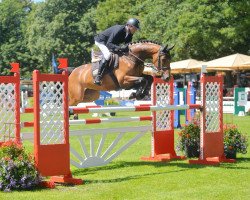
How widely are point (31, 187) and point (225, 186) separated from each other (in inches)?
97.0

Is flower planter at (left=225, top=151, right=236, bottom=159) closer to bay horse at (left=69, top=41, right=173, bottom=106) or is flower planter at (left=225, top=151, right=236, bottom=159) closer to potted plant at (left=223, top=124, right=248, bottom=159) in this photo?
potted plant at (left=223, top=124, right=248, bottom=159)

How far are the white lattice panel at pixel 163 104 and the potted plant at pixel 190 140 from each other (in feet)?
1.01

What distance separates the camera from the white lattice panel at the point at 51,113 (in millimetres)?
7742

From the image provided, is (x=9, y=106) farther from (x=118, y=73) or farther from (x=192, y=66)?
(x=192, y=66)

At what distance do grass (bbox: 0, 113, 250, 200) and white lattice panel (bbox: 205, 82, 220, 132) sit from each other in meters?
0.66

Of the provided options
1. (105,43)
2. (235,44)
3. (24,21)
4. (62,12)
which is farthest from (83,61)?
(105,43)

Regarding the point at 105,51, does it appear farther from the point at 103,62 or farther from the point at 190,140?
the point at 190,140

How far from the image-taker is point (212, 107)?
9.98 metres

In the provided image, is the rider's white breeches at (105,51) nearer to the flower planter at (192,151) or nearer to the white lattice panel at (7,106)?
the white lattice panel at (7,106)

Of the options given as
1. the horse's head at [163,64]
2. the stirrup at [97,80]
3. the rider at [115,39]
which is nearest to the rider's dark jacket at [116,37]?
the rider at [115,39]

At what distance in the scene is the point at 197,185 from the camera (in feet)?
25.4

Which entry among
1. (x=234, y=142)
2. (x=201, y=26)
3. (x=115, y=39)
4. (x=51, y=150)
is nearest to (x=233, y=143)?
(x=234, y=142)

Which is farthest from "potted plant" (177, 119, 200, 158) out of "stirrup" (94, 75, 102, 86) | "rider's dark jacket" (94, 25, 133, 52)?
"rider's dark jacket" (94, 25, 133, 52)

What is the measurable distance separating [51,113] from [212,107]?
3253 mm
